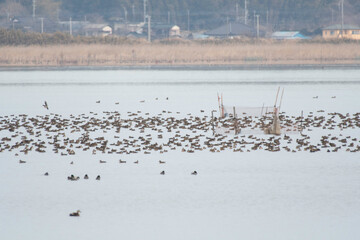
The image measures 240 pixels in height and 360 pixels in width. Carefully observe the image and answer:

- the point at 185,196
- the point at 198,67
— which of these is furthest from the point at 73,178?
the point at 198,67

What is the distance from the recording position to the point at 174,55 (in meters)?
56.5

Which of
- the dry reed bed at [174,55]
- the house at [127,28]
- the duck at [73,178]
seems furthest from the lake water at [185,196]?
the house at [127,28]

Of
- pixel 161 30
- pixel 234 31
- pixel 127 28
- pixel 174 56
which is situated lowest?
pixel 174 56

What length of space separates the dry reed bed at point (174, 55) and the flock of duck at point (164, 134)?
35535mm

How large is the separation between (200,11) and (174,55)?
90160 mm

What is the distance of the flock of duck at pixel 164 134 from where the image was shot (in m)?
14.3

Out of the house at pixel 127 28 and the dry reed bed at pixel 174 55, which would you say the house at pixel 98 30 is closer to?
the house at pixel 127 28

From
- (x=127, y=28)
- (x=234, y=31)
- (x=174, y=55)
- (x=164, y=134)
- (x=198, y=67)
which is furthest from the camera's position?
(x=127, y=28)

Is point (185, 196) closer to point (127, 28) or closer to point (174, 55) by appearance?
point (174, 55)

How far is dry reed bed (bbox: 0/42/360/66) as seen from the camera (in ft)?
182

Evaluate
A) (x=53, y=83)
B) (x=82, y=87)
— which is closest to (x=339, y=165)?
(x=82, y=87)

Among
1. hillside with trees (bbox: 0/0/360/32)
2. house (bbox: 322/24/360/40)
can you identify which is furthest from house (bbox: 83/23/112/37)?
house (bbox: 322/24/360/40)

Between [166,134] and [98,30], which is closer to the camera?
[166,134]

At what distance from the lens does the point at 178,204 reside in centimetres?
952
